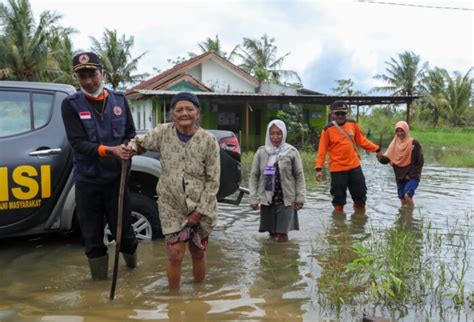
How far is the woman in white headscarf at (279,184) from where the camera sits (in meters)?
5.57

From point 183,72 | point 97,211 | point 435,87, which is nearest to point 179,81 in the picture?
point 183,72

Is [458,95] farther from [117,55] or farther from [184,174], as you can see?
[184,174]

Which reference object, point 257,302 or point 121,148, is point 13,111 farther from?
point 257,302

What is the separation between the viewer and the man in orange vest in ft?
23.2

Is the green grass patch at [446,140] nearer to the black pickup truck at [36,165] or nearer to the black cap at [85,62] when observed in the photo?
the black pickup truck at [36,165]

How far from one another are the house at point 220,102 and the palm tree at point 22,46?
7.02 meters

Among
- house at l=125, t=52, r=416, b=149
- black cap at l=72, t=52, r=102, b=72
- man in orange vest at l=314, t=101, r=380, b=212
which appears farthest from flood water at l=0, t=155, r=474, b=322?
house at l=125, t=52, r=416, b=149

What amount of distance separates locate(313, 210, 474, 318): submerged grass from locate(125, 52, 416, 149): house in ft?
57.1

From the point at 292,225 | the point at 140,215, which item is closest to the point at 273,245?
the point at 292,225

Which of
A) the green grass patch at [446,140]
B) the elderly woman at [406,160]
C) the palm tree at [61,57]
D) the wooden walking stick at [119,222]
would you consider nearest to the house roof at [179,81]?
the palm tree at [61,57]


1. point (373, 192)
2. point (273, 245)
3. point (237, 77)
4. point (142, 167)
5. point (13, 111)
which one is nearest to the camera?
point (13, 111)

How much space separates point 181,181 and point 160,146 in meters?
0.33

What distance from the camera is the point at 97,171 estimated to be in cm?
384

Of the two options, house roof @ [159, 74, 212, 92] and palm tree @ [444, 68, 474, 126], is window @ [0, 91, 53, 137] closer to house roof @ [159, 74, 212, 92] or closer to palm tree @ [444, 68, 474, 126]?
house roof @ [159, 74, 212, 92]
